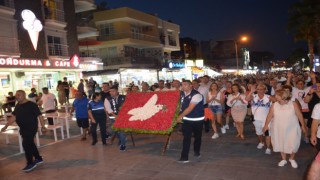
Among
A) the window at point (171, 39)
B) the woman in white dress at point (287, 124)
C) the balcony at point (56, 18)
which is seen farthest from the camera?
the window at point (171, 39)

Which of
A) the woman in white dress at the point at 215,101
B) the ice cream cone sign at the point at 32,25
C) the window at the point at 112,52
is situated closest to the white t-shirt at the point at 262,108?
the woman in white dress at the point at 215,101

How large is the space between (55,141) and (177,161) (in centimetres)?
532

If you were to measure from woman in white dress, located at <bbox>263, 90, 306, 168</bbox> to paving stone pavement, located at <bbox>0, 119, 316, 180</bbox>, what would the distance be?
41 centimetres

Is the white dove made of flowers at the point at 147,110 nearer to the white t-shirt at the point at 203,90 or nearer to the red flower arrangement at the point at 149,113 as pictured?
the red flower arrangement at the point at 149,113

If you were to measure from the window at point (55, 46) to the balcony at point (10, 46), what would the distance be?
3.43 metres

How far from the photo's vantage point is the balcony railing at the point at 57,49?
24163 mm

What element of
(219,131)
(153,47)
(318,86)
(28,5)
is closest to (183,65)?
(153,47)

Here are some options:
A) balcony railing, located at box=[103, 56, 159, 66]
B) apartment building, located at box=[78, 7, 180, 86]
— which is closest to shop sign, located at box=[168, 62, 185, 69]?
apartment building, located at box=[78, 7, 180, 86]

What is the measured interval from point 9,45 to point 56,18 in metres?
5.85

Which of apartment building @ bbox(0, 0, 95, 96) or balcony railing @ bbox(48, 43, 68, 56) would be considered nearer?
apartment building @ bbox(0, 0, 95, 96)

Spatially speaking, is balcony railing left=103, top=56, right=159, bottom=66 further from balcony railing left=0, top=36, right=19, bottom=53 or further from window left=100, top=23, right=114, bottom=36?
balcony railing left=0, top=36, right=19, bottom=53

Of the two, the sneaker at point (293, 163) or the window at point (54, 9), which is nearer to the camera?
the sneaker at point (293, 163)

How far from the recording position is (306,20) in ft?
115

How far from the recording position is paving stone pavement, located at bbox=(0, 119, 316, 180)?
250 inches
